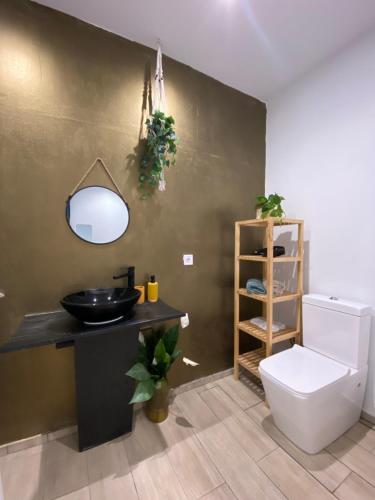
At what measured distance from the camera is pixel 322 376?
4.49 feet

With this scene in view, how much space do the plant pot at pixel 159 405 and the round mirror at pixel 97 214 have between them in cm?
111

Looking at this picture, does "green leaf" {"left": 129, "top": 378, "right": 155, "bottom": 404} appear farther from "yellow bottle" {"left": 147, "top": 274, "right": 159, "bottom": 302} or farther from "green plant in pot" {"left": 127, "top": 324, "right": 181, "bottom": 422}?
"yellow bottle" {"left": 147, "top": 274, "right": 159, "bottom": 302}

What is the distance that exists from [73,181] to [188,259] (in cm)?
102

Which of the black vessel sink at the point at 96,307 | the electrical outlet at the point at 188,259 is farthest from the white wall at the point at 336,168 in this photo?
the black vessel sink at the point at 96,307

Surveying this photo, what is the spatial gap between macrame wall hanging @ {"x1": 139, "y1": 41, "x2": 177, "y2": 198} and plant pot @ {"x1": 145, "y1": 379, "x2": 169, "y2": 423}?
1411 mm

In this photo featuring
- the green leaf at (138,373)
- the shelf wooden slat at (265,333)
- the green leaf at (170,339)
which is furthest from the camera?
the shelf wooden slat at (265,333)

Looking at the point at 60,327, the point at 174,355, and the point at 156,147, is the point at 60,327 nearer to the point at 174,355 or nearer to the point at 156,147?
the point at 174,355

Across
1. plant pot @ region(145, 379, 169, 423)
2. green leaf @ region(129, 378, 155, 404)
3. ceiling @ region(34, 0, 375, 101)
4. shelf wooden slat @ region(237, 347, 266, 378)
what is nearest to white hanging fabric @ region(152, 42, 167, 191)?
ceiling @ region(34, 0, 375, 101)

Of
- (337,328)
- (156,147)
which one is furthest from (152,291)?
(337,328)

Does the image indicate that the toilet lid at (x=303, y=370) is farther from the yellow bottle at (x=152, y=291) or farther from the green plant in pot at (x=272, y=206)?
the green plant in pot at (x=272, y=206)

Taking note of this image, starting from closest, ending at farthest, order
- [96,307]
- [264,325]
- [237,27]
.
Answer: [96,307], [237,27], [264,325]

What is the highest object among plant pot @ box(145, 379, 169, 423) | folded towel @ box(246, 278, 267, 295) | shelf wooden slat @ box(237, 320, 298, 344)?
folded towel @ box(246, 278, 267, 295)

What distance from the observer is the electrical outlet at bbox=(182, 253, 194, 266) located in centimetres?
187

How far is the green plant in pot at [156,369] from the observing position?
1.42 metres
